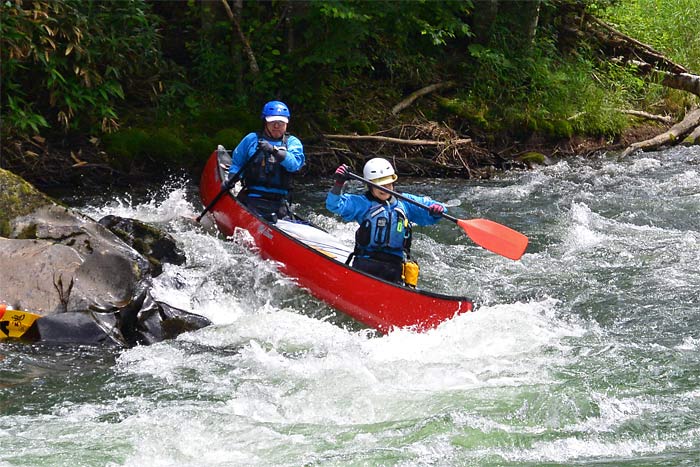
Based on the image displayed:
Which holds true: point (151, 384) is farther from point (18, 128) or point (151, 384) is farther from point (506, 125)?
point (506, 125)

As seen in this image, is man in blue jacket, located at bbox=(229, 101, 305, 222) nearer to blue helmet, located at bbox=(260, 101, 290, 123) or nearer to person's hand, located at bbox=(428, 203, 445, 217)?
blue helmet, located at bbox=(260, 101, 290, 123)

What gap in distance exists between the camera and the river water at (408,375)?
4539 millimetres

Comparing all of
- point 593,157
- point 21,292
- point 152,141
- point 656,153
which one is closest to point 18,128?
point 152,141

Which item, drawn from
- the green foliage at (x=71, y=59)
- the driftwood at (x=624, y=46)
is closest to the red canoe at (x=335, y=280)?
the green foliage at (x=71, y=59)

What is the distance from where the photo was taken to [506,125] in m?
12.9

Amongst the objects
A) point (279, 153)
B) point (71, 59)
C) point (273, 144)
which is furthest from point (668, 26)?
point (279, 153)

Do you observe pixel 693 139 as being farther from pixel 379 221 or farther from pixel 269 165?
pixel 379 221

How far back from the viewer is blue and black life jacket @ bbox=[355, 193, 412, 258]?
6652 mm

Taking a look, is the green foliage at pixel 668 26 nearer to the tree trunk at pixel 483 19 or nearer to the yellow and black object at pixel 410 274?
the tree trunk at pixel 483 19

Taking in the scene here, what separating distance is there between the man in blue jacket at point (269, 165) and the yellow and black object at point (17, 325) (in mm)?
2669

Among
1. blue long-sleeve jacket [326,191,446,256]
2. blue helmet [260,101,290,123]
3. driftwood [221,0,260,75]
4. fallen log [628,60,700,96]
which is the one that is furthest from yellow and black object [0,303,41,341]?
fallen log [628,60,700,96]

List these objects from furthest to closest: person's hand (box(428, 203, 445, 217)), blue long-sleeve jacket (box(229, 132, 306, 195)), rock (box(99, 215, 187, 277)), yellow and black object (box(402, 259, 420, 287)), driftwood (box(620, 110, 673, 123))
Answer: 1. driftwood (box(620, 110, 673, 123))
2. blue long-sleeve jacket (box(229, 132, 306, 195))
3. rock (box(99, 215, 187, 277))
4. person's hand (box(428, 203, 445, 217))
5. yellow and black object (box(402, 259, 420, 287))

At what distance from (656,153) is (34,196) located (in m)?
8.86

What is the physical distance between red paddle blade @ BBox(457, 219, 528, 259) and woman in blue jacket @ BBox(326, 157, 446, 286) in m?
0.39
